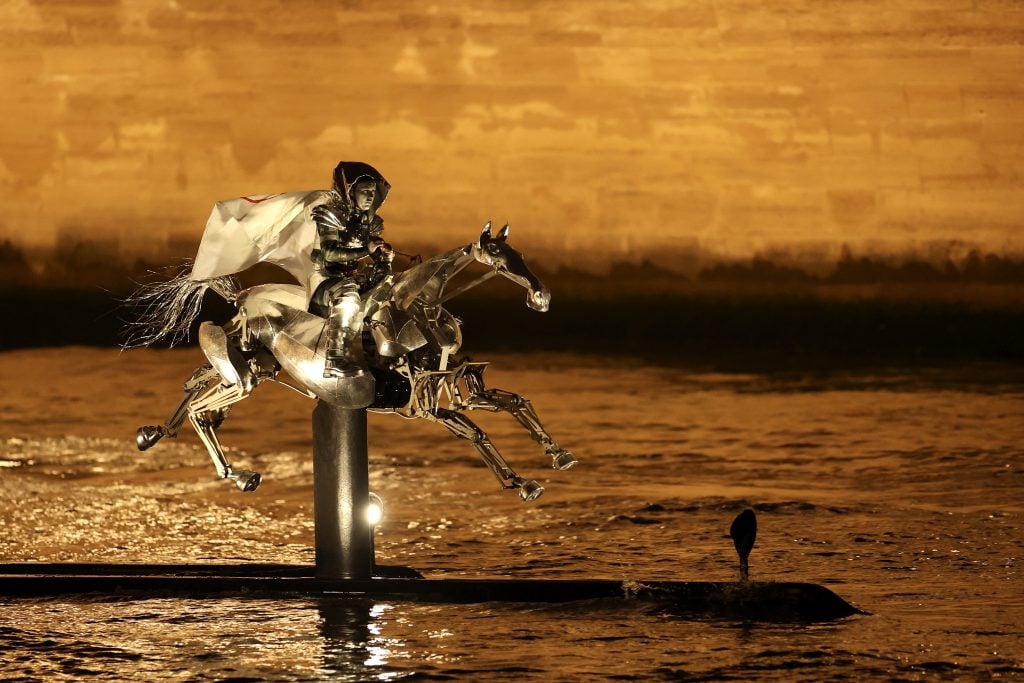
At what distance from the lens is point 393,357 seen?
17.6ft

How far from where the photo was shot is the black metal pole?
557 centimetres

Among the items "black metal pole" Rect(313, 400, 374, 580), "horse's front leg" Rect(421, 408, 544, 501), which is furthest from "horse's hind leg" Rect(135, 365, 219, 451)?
"horse's front leg" Rect(421, 408, 544, 501)

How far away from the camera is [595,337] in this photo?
46.0 ft

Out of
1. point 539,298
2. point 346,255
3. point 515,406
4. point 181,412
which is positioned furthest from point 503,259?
point 181,412

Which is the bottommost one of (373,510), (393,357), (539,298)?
(373,510)

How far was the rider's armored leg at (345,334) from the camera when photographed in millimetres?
5379

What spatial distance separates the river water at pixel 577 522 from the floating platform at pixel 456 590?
0.04m

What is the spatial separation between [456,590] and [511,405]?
0.74 m

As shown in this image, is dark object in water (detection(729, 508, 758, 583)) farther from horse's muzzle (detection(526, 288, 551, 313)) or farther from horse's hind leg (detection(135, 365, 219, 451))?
horse's hind leg (detection(135, 365, 219, 451))

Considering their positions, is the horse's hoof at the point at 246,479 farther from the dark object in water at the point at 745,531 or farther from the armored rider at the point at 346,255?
the dark object in water at the point at 745,531

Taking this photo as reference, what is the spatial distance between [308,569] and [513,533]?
1.36 metres

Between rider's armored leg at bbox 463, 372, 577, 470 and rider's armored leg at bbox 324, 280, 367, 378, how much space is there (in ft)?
1.12

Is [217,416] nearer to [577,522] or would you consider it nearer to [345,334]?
[345,334]

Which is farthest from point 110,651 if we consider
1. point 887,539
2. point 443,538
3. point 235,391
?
point 887,539
